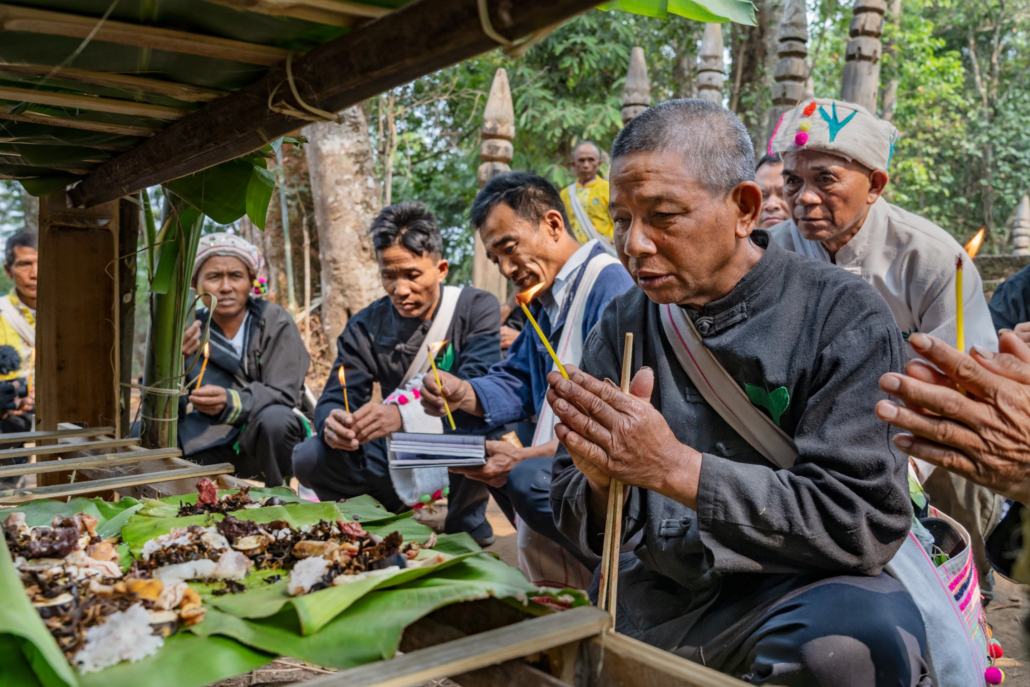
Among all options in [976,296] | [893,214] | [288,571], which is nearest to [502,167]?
[893,214]

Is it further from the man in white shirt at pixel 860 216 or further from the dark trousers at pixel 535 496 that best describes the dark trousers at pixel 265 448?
the man in white shirt at pixel 860 216

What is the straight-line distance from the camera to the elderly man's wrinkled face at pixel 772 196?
4.20 metres

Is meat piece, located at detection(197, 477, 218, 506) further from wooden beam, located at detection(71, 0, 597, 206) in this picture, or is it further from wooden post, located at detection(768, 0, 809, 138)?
wooden post, located at detection(768, 0, 809, 138)

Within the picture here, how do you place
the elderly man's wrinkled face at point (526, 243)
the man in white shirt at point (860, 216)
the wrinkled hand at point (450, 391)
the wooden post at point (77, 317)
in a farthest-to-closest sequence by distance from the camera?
the wrinkled hand at point (450, 391) < the elderly man's wrinkled face at point (526, 243) < the man in white shirt at point (860, 216) < the wooden post at point (77, 317)

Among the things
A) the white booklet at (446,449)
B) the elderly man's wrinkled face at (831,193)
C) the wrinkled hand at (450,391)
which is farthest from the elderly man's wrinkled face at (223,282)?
the elderly man's wrinkled face at (831,193)

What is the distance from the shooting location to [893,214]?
121 inches

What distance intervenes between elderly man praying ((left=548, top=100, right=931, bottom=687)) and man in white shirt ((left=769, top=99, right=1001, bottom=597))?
118 cm

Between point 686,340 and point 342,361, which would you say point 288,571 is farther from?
point 342,361

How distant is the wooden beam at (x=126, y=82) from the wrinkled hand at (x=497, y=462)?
6.40 feet

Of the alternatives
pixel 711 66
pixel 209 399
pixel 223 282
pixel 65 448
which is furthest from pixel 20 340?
pixel 711 66

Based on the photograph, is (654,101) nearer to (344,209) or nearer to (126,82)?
(344,209)

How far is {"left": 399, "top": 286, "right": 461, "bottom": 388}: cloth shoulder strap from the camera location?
14.2 feet

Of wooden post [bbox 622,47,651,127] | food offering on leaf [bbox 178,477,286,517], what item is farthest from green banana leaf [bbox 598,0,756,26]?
wooden post [bbox 622,47,651,127]

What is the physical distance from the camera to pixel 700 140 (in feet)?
6.22
